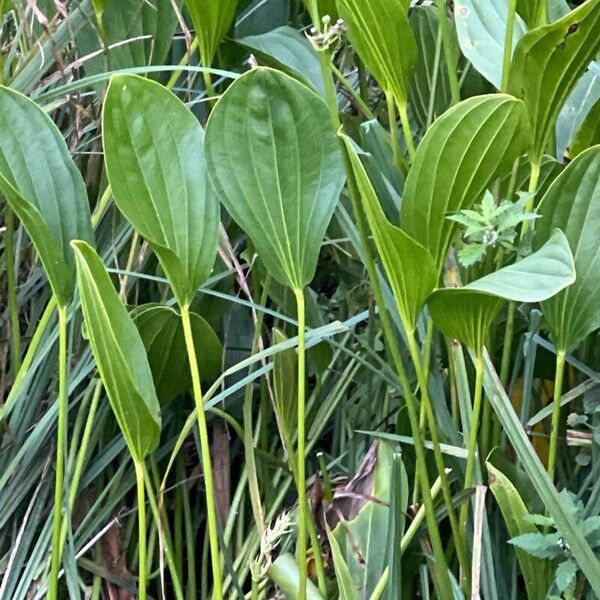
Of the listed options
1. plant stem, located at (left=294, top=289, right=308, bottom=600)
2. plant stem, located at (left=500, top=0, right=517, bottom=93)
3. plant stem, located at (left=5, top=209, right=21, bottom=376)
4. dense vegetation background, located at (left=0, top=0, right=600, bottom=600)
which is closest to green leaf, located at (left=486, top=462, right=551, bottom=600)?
dense vegetation background, located at (left=0, top=0, right=600, bottom=600)

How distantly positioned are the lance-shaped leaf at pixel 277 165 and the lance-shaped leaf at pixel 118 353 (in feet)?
0.28

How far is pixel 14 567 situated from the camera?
61 cm

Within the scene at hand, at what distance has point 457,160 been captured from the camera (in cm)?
42

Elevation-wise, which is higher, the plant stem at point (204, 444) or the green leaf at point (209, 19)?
the green leaf at point (209, 19)

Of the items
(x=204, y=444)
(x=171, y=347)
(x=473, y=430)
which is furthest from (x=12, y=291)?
(x=473, y=430)

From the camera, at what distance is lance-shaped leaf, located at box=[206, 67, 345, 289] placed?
1.45ft

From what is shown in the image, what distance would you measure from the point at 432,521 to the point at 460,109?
0.73 feet

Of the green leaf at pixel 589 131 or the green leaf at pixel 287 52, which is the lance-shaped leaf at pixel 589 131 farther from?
the green leaf at pixel 287 52

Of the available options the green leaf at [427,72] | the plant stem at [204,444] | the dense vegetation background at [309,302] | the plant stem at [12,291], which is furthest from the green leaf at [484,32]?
the plant stem at [12,291]

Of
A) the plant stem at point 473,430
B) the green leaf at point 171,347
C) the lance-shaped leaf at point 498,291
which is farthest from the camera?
the green leaf at point 171,347

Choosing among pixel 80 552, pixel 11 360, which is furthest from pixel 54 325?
pixel 80 552

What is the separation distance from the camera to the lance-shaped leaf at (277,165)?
1.45 feet

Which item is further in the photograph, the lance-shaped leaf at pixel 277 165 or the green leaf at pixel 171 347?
the green leaf at pixel 171 347

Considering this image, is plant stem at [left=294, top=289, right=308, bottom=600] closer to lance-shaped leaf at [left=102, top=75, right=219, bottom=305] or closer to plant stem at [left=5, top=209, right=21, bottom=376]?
lance-shaped leaf at [left=102, top=75, right=219, bottom=305]
